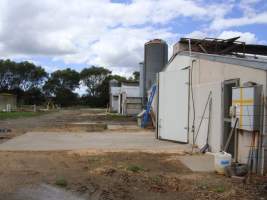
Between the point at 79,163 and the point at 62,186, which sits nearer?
the point at 62,186

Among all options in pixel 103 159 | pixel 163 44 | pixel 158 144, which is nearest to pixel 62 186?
pixel 103 159

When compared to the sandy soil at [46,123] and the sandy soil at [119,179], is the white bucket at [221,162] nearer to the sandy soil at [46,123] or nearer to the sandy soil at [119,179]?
the sandy soil at [119,179]

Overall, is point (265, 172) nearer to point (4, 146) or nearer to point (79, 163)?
point (79, 163)

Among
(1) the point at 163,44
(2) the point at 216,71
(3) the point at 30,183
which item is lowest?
(3) the point at 30,183

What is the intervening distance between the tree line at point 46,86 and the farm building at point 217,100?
74610 millimetres

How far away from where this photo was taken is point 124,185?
8414mm

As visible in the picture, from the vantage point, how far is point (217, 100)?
13227 mm

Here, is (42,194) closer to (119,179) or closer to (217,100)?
(119,179)

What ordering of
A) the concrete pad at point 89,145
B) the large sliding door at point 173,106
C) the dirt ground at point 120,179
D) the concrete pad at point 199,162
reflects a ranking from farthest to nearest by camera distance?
1. the large sliding door at point 173,106
2. the concrete pad at point 89,145
3. the concrete pad at point 199,162
4. the dirt ground at point 120,179

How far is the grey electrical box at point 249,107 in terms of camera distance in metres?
10.1

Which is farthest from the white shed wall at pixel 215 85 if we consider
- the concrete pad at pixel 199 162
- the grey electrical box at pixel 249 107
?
the concrete pad at pixel 199 162

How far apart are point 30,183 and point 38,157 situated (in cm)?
397

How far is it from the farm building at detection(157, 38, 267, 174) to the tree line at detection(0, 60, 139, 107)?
7461 centimetres

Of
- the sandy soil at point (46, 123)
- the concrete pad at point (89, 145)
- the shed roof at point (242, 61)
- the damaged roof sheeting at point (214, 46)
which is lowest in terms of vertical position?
the concrete pad at point (89, 145)
